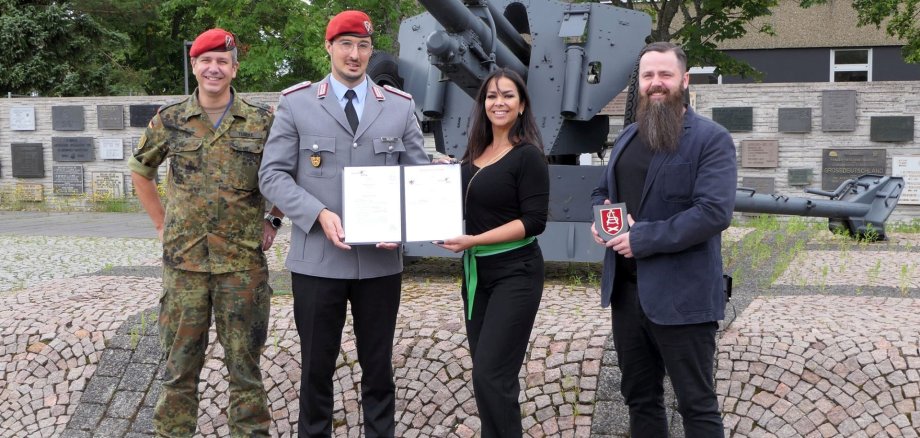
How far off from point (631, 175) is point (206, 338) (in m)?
1.83

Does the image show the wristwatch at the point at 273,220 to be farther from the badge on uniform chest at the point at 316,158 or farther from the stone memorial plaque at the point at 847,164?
the stone memorial plaque at the point at 847,164

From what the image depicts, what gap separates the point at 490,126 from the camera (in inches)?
147

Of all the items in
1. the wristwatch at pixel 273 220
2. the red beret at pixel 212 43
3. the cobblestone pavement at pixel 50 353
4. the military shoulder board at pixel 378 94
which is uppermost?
the red beret at pixel 212 43

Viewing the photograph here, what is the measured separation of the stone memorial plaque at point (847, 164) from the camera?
13703 millimetres

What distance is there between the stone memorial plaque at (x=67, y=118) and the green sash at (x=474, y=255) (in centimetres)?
1461

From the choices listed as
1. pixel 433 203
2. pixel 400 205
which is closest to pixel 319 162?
pixel 400 205

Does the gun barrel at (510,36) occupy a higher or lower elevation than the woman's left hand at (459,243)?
higher

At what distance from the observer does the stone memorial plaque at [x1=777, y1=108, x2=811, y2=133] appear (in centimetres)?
1387

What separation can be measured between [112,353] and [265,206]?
1755 mm

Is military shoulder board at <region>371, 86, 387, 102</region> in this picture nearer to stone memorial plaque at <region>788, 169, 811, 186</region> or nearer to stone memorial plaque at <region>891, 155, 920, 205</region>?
stone memorial plaque at <region>788, 169, 811, 186</region>

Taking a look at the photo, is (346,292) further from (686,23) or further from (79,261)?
(686,23)

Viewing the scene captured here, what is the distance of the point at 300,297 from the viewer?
372 centimetres

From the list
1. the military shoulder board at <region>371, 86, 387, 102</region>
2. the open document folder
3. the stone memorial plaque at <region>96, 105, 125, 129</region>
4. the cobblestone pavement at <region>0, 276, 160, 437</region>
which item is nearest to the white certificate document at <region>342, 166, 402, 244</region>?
the open document folder

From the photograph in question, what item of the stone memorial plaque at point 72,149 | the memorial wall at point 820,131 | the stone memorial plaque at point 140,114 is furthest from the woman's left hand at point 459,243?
the stone memorial plaque at point 72,149
